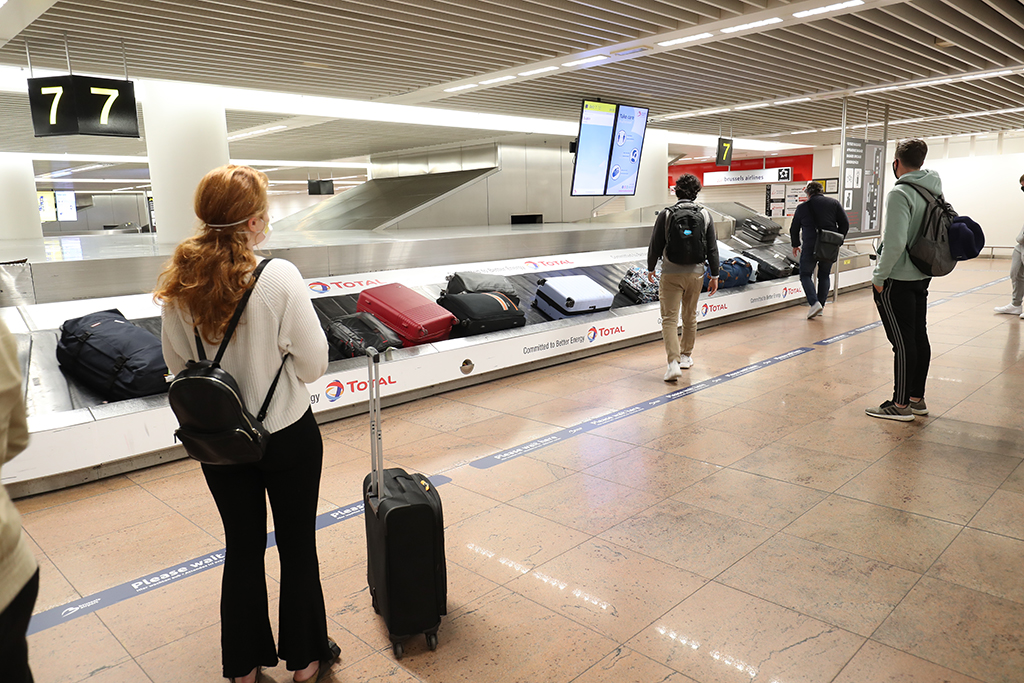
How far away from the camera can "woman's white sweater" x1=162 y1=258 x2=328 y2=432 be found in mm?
2186

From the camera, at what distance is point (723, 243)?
41.2 feet

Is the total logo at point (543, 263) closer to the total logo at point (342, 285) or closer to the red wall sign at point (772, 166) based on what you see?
the total logo at point (342, 285)

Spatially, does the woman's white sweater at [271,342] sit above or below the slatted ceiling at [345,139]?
below

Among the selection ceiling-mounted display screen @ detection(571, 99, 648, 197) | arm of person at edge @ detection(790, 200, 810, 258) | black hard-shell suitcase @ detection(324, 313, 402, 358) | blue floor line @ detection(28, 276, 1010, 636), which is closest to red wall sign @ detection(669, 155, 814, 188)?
ceiling-mounted display screen @ detection(571, 99, 648, 197)

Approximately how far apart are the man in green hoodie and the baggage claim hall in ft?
0.73

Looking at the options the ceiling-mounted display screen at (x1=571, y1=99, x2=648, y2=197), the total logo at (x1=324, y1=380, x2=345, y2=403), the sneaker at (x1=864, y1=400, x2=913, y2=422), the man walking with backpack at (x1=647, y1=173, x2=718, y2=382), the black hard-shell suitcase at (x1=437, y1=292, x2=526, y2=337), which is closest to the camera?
the sneaker at (x1=864, y1=400, x2=913, y2=422)

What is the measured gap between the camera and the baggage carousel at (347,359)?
14.3ft

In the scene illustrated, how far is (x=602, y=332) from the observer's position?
8078mm

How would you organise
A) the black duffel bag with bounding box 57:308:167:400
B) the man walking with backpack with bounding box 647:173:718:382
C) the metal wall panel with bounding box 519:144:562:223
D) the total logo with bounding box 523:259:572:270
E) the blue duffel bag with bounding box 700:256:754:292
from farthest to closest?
the metal wall panel with bounding box 519:144:562:223 < the blue duffel bag with bounding box 700:256:754:292 < the total logo with bounding box 523:259:572:270 < the man walking with backpack with bounding box 647:173:718:382 < the black duffel bag with bounding box 57:308:167:400

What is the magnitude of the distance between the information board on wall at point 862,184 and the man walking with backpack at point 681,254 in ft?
20.0

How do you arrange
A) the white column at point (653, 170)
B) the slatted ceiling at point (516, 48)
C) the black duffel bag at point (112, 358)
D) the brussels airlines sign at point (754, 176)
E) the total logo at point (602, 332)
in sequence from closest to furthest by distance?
the black duffel bag at point (112, 358), the slatted ceiling at point (516, 48), the total logo at point (602, 332), the white column at point (653, 170), the brussels airlines sign at point (754, 176)

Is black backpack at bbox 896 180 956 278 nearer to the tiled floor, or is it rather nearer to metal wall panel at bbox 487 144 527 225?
the tiled floor

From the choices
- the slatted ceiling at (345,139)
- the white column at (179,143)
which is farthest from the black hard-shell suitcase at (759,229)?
the white column at (179,143)

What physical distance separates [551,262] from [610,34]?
10.2 feet
